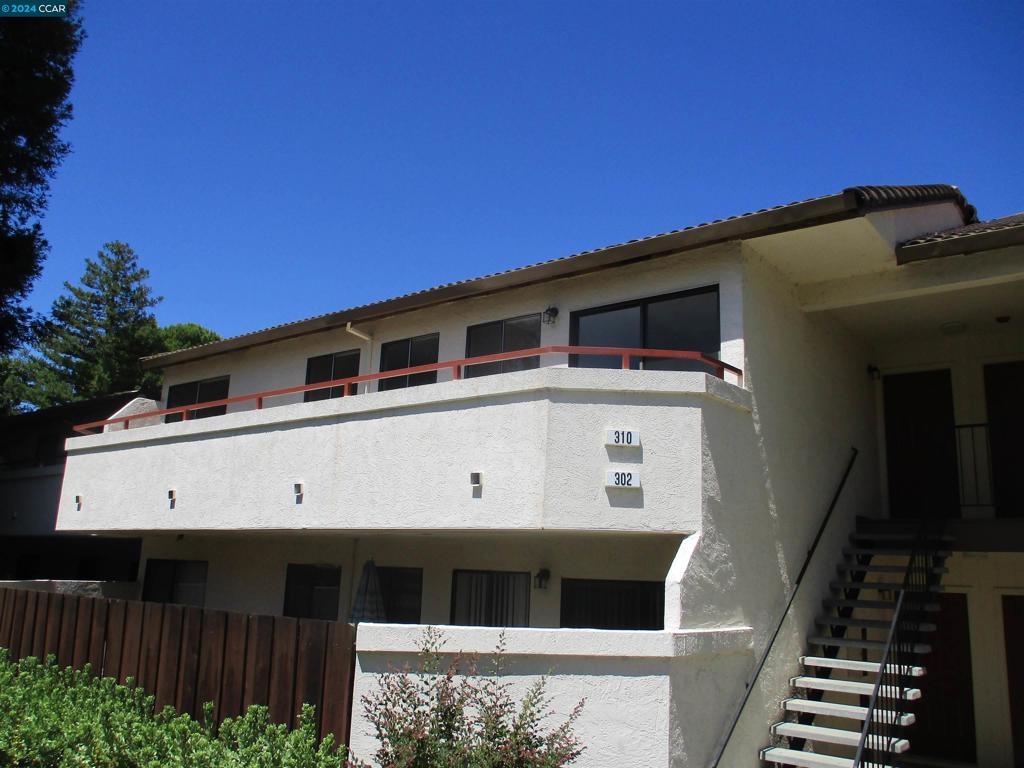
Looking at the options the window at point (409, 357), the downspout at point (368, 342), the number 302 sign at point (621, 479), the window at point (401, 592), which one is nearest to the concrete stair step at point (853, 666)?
the number 302 sign at point (621, 479)

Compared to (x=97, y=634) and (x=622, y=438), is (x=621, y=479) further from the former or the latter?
(x=97, y=634)

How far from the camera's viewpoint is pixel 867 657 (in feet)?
36.2

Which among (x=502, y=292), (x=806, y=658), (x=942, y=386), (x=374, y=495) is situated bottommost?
(x=806, y=658)

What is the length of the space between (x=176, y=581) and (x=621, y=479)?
11378mm

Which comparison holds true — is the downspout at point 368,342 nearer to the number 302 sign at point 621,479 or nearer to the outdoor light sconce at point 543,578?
the outdoor light sconce at point 543,578

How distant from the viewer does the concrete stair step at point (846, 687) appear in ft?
28.3

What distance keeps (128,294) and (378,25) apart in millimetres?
34896

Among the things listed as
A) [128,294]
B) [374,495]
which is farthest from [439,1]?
[128,294]

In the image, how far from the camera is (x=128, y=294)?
41781mm

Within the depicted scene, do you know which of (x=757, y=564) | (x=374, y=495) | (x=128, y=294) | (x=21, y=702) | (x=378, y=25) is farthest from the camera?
(x=128, y=294)

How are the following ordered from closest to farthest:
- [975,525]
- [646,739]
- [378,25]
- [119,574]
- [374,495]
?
[646,739], [374,495], [975,525], [378,25], [119,574]

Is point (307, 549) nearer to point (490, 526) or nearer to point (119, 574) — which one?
point (490, 526)

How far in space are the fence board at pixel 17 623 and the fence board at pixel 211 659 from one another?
4601mm

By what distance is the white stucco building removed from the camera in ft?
27.6
